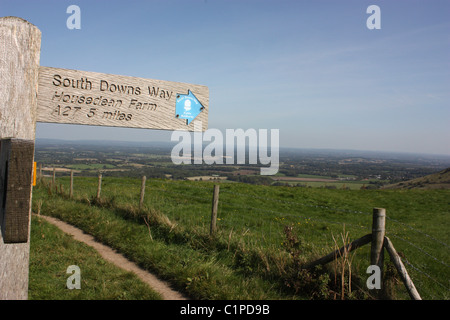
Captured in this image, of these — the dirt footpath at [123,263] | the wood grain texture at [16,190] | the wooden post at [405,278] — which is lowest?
the dirt footpath at [123,263]

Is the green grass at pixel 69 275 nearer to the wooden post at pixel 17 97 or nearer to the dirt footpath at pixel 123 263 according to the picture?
the dirt footpath at pixel 123 263

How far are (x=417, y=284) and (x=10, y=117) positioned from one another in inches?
233

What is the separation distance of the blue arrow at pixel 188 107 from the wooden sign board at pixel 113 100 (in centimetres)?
1

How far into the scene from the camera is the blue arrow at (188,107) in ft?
10.5

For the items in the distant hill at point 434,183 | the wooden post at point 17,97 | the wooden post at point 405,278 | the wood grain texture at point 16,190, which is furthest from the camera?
the distant hill at point 434,183

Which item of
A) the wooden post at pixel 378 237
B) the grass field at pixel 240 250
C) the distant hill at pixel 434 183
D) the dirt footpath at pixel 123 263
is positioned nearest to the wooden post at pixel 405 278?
the wooden post at pixel 378 237

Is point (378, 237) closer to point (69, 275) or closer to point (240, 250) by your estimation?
point (240, 250)

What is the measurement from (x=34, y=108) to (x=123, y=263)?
4.18 metres

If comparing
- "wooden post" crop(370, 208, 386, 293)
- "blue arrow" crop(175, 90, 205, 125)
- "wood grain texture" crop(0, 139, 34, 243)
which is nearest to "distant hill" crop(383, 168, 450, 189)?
"wooden post" crop(370, 208, 386, 293)

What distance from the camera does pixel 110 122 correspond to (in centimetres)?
290

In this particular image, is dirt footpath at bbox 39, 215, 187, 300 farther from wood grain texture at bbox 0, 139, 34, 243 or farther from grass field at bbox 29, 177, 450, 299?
wood grain texture at bbox 0, 139, 34, 243
